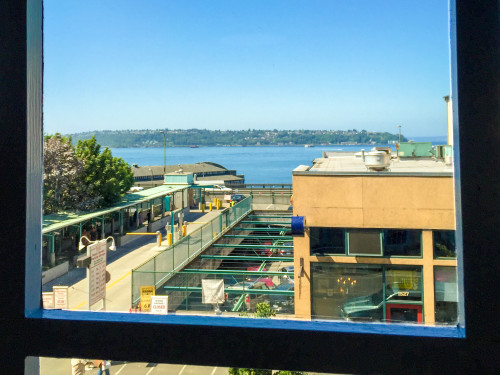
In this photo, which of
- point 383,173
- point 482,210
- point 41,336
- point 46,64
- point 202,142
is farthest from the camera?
point 383,173

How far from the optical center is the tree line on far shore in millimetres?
1087

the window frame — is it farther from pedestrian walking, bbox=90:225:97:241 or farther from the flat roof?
the flat roof

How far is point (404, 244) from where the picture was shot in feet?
5.56

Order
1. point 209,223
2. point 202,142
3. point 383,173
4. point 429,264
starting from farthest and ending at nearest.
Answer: point 209,223
point 383,173
point 202,142
point 429,264

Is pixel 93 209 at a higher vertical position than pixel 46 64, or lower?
lower

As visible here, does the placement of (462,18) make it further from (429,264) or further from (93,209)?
(93,209)

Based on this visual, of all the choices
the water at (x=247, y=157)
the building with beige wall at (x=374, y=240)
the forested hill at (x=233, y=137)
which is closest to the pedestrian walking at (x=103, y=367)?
the building with beige wall at (x=374, y=240)

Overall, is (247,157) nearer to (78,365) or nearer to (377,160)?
(377,160)

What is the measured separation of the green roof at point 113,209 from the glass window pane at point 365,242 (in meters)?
1.08

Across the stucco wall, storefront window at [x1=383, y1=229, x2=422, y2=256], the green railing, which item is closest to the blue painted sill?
the green railing

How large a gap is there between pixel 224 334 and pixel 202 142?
1291 mm

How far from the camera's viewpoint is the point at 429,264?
4.44ft

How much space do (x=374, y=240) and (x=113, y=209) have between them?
129cm
